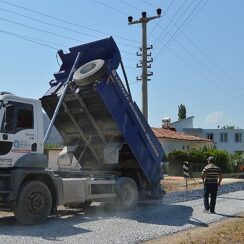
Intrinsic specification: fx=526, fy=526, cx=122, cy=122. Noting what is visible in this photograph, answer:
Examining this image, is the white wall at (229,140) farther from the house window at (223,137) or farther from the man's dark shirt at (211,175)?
the man's dark shirt at (211,175)

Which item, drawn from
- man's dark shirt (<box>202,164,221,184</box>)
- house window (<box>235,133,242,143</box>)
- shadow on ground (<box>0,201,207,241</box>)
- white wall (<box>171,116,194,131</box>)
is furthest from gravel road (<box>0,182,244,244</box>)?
house window (<box>235,133,242,143</box>)

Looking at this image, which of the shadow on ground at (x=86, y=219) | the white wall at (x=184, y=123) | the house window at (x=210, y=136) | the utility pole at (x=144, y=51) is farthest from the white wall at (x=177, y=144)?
the house window at (x=210, y=136)

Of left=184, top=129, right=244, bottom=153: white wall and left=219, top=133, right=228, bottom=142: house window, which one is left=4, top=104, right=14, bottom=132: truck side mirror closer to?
left=184, top=129, right=244, bottom=153: white wall

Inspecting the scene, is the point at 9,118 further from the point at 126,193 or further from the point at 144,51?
the point at 144,51

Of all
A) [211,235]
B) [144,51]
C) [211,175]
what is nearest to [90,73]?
[211,175]

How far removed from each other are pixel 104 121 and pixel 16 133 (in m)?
3.50

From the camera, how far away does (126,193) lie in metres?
15.5

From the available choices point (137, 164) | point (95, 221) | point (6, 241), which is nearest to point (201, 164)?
point (137, 164)

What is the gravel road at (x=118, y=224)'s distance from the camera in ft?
34.1

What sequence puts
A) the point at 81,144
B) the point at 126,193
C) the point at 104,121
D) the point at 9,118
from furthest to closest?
the point at 81,144 → the point at 126,193 → the point at 104,121 → the point at 9,118

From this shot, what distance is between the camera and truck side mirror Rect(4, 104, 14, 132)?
39.1 feet

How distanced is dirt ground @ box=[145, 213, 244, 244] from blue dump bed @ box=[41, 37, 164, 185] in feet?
12.6

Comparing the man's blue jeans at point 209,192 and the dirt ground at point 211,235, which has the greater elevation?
the man's blue jeans at point 209,192

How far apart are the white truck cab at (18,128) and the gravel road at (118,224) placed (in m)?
1.68
